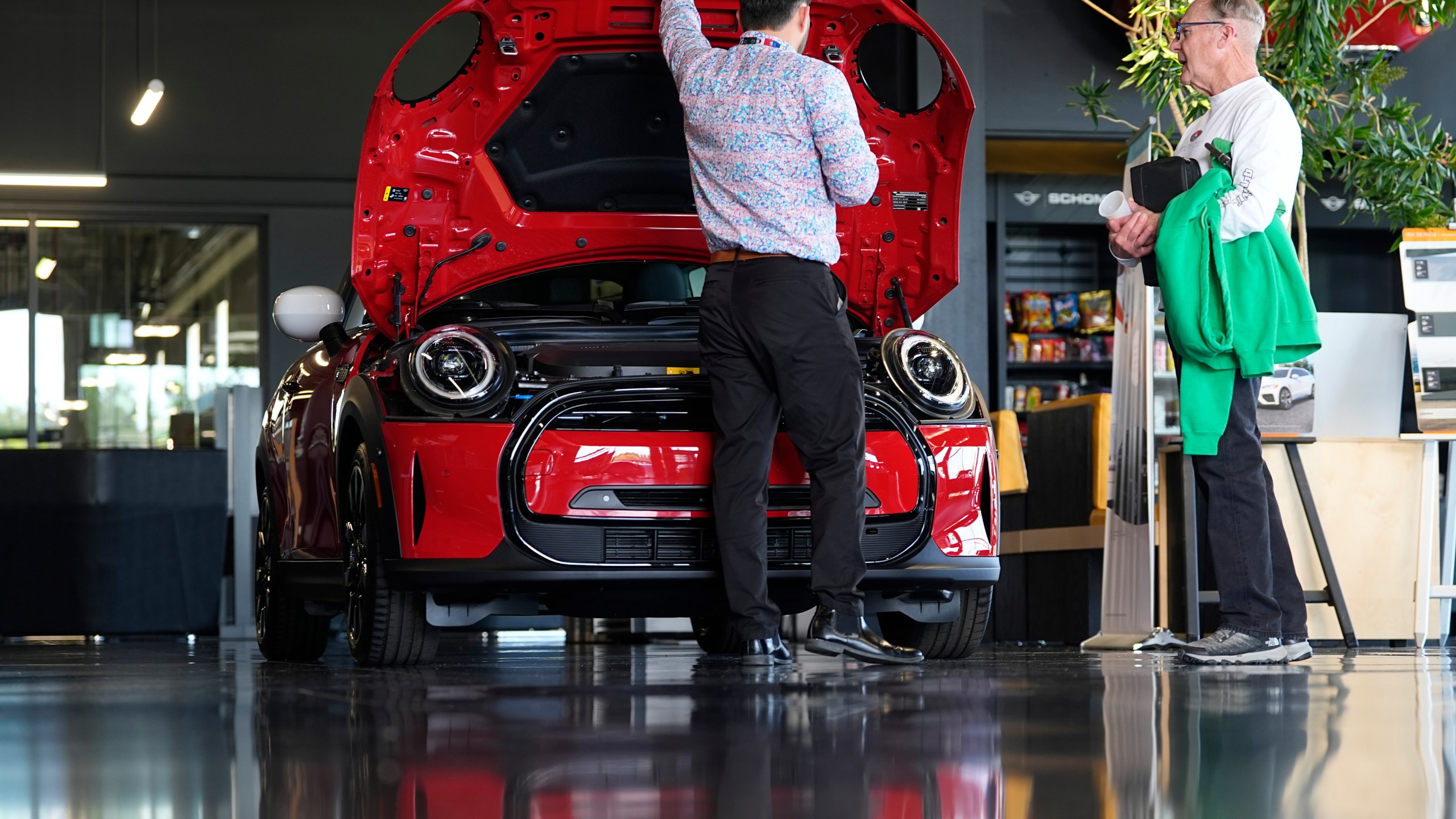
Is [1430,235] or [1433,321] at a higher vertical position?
[1430,235]

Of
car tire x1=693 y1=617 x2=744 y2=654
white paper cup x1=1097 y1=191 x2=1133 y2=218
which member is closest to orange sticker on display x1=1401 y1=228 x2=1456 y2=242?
white paper cup x1=1097 y1=191 x2=1133 y2=218

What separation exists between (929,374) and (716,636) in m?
1.77

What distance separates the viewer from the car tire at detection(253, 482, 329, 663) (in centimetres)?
480

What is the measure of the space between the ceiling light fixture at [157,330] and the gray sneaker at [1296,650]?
371 inches

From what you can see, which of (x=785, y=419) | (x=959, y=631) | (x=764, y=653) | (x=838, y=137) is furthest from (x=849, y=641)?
(x=838, y=137)

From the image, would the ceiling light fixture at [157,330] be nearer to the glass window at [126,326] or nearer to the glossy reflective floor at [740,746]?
the glass window at [126,326]

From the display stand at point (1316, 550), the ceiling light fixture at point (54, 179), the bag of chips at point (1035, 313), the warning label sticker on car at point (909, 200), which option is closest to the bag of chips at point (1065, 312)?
the bag of chips at point (1035, 313)

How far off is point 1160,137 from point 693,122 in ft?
11.8

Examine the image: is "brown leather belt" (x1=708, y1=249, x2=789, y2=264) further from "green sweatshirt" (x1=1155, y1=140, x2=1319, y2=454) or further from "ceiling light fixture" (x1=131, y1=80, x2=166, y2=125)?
"ceiling light fixture" (x1=131, y1=80, x2=166, y2=125)

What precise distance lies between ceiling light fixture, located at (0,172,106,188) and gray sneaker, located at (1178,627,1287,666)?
7993mm

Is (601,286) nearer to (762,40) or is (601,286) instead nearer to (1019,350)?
(762,40)

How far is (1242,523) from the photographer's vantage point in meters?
3.65

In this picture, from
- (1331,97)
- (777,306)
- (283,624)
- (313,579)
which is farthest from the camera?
(1331,97)

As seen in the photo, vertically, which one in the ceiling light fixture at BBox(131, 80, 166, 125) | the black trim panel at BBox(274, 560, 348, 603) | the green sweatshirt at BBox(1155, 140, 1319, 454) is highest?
the ceiling light fixture at BBox(131, 80, 166, 125)
